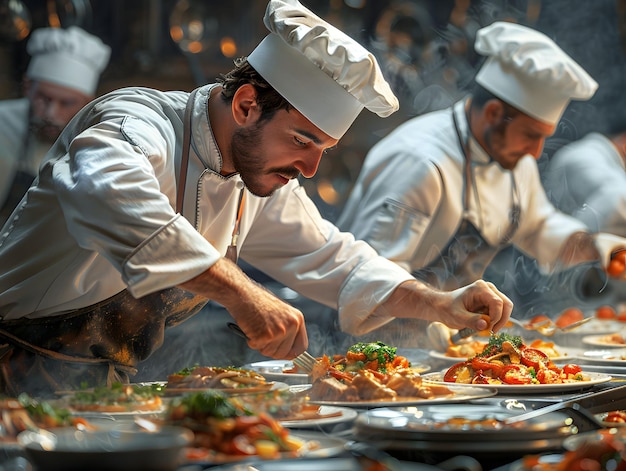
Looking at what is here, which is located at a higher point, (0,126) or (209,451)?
(209,451)

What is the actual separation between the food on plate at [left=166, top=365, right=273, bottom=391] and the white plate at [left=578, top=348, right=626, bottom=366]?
4.40ft

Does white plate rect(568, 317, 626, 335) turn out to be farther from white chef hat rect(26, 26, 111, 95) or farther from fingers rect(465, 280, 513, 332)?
white chef hat rect(26, 26, 111, 95)

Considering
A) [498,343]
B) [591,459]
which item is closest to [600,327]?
[498,343]

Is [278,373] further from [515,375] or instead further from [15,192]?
[15,192]

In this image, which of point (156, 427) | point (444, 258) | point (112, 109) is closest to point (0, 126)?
point (444, 258)

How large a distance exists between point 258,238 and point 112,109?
72 cm

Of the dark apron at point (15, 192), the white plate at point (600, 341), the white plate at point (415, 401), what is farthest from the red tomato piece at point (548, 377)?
the dark apron at point (15, 192)

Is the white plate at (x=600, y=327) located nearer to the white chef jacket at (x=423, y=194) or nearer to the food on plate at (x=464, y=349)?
the white chef jacket at (x=423, y=194)

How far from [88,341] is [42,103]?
8.41 ft

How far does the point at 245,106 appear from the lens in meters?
2.33

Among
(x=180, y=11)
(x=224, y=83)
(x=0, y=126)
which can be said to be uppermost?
(x=224, y=83)

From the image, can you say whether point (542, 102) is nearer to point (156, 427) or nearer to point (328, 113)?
point (328, 113)

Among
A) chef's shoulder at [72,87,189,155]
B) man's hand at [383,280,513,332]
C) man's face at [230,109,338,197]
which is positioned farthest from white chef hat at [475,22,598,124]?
chef's shoulder at [72,87,189,155]

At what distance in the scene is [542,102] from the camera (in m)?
3.84
